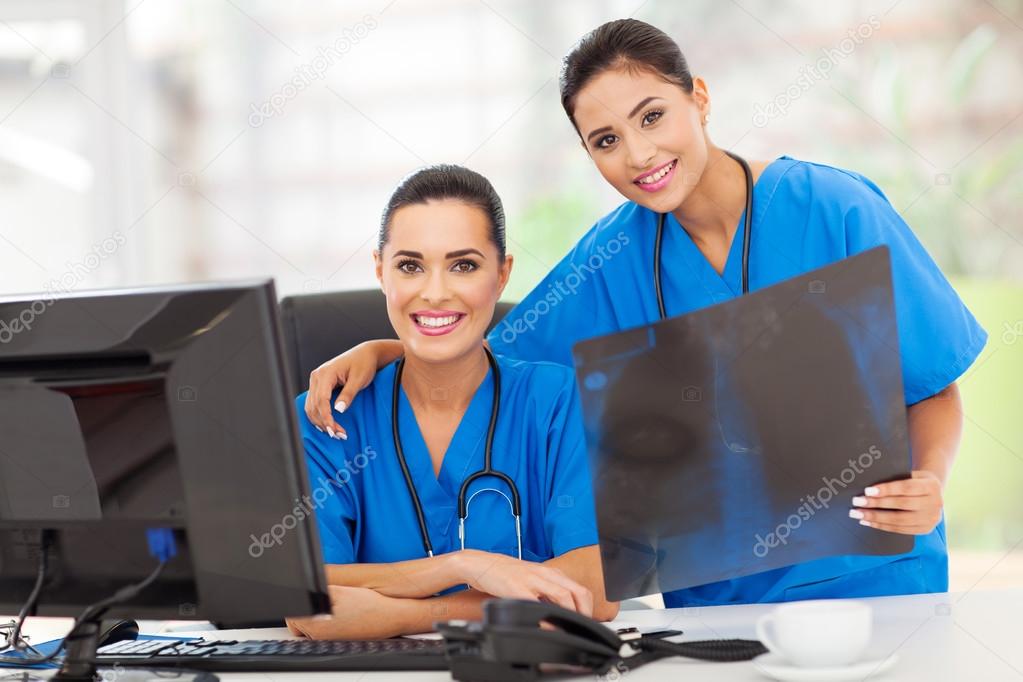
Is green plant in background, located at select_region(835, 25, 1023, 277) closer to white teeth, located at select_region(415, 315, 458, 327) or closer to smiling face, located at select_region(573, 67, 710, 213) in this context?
smiling face, located at select_region(573, 67, 710, 213)

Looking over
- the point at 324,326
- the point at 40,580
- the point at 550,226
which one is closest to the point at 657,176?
the point at 324,326

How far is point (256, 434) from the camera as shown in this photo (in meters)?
0.93

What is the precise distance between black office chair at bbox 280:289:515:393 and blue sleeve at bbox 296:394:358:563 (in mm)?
282

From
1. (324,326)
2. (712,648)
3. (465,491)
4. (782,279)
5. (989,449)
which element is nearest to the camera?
(712,648)

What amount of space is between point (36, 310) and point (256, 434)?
0.85 ft

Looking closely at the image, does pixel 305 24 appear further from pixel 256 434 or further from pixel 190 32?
pixel 256 434

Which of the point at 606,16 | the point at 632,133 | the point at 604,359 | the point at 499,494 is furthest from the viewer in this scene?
the point at 606,16

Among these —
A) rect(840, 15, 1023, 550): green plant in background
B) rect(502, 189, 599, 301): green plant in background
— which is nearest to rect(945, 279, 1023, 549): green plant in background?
rect(840, 15, 1023, 550): green plant in background

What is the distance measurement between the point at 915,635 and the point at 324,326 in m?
1.06

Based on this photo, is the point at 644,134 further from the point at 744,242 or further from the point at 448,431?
the point at 448,431

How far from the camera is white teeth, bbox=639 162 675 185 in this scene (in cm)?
160

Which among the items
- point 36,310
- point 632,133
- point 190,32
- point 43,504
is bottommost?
point 43,504

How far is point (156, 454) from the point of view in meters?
0.96

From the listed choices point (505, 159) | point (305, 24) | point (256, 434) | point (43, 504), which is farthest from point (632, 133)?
point (305, 24)
